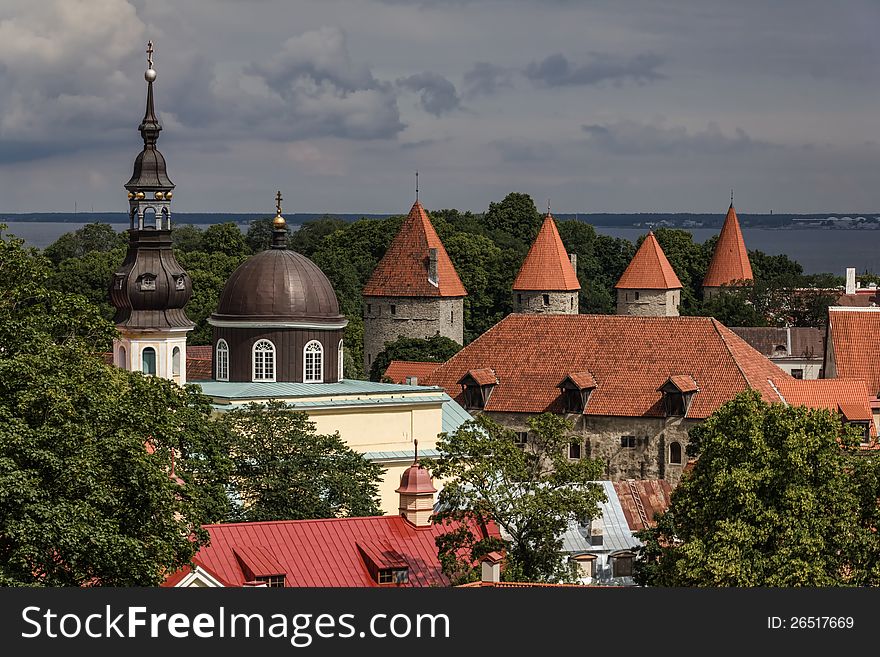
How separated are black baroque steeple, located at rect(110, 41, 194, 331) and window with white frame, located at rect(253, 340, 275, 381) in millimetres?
2034

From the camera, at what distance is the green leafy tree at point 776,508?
3550 cm

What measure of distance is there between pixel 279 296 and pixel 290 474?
1290 cm

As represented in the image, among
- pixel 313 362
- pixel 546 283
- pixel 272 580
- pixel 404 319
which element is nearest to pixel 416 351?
pixel 404 319

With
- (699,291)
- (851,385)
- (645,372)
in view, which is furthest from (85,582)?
(699,291)

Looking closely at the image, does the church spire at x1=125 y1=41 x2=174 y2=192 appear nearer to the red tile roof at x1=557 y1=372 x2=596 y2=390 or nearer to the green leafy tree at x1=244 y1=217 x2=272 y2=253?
the red tile roof at x1=557 y1=372 x2=596 y2=390

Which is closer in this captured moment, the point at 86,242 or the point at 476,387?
the point at 476,387

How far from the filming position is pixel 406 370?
7712 centimetres

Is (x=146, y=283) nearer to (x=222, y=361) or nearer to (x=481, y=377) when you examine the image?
(x=222, y=361)

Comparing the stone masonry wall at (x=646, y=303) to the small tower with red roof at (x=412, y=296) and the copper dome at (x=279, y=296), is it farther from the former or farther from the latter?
the copper dome at (x=279, y=296)

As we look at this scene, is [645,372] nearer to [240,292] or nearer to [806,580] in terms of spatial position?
[240,292]

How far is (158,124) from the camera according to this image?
5959 cm

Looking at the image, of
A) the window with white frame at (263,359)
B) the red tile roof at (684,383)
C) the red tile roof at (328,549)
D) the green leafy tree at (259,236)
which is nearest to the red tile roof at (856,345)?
the red tile roof at (684,383)

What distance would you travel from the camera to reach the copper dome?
57.3 m

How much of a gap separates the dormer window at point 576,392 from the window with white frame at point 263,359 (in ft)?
43.4
